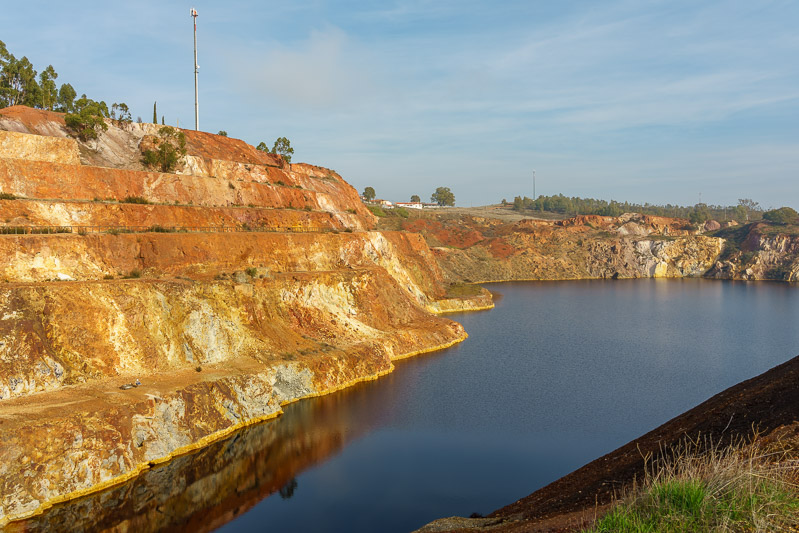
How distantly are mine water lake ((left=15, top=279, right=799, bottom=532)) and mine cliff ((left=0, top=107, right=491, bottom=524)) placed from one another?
7.57ft

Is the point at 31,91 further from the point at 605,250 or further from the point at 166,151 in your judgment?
the point at 605,250

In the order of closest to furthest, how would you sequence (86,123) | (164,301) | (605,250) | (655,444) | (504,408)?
(655,444) < (504,408) < (164,301) < (86,123) < (605,250)

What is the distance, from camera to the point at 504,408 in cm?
4238

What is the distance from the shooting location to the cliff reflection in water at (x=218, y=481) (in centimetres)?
2750

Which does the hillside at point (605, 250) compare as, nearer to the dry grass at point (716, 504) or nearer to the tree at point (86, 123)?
the tree at point (86, 123)

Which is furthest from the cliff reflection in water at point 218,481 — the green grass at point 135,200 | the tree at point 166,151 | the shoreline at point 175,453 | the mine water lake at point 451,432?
the tree at point 166,151

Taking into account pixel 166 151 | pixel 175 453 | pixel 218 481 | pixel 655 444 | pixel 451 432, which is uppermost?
pixel 166 151

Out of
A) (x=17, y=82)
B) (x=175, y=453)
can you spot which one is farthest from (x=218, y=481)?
(x=17, y=82)

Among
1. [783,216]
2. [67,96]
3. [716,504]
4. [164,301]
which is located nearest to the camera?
[716,504]

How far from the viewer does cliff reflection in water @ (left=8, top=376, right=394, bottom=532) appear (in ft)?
90.2

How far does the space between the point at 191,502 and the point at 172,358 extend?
14.6m

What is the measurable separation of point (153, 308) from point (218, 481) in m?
16.4

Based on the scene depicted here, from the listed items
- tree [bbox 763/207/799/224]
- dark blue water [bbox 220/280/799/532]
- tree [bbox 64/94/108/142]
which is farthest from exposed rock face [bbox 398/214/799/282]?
tree [bbox 64/94/108/142]

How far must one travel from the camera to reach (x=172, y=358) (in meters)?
42.0
